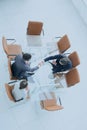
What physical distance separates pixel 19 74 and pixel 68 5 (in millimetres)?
2919

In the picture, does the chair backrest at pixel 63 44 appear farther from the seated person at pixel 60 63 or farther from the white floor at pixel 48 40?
the white floor at pixel 48 40

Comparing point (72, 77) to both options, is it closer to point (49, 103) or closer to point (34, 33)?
point (49, 103)

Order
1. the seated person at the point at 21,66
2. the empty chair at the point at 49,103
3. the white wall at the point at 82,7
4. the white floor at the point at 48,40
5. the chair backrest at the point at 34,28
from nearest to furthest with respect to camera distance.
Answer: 1. the seated person at the point at 21,66
2. the empty chair at the point at 49,103
3. the white floor at the point at 48,40
4. the chair backrest at the point at 34,28
5. the white wall at the point at 82,7

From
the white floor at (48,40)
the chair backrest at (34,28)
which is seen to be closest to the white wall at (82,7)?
the white floor at (48,40)

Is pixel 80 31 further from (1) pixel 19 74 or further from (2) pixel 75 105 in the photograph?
(1) pixel 19 74

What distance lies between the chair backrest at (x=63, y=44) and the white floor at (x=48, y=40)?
2.29 feet

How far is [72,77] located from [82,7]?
2.27 metres

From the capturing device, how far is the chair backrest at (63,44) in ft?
15.8

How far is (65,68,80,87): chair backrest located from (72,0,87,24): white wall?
2023 mm

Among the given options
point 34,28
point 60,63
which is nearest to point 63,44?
point 60,63

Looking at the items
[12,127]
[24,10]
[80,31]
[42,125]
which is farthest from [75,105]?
[24,10]

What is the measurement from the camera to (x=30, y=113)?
186 inches

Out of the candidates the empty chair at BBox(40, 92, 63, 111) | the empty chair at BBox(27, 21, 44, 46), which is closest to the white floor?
the empty chair at BBox(40, 92, 63, 111)

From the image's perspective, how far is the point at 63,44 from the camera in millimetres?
4867
